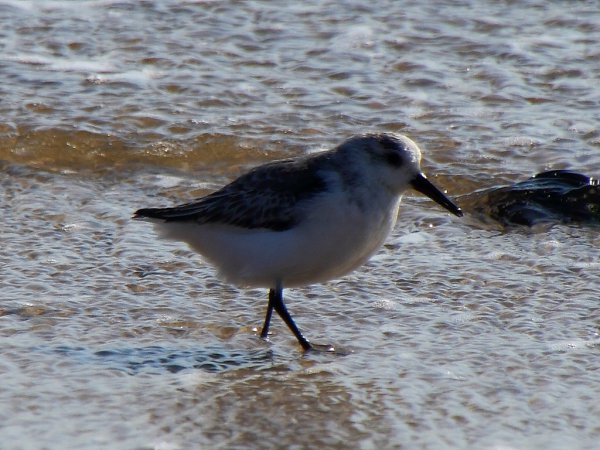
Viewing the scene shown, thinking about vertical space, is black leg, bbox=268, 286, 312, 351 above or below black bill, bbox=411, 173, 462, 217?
below

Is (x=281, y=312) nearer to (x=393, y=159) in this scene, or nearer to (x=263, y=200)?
(x=263, y=200)

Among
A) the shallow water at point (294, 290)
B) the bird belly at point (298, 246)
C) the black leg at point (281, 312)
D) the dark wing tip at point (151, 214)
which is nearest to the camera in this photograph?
the shallow water at point (294, 290)

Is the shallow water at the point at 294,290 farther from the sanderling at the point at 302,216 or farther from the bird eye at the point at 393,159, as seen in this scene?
the bird eye at the point at 393,159

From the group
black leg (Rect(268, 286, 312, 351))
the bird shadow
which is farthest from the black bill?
the bird shadow

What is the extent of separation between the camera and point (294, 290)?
6.04 m

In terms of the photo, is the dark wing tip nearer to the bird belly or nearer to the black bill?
the bird belly

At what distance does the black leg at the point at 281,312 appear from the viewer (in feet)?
17.2

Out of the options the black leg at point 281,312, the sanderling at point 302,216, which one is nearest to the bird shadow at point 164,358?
the black leg at point 281,312

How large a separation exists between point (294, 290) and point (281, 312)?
27.6 inches

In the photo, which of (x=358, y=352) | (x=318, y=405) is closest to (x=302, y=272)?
(x=358, y=352)

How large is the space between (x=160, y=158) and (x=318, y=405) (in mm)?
3820

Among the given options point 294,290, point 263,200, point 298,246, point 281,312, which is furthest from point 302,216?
point 294,290

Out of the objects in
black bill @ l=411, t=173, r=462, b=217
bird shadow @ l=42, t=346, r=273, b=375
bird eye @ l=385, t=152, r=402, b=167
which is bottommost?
bird shadow @ l=42, t=346, r=273, b=375

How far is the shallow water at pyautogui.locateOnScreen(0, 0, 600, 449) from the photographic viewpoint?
451 cm
